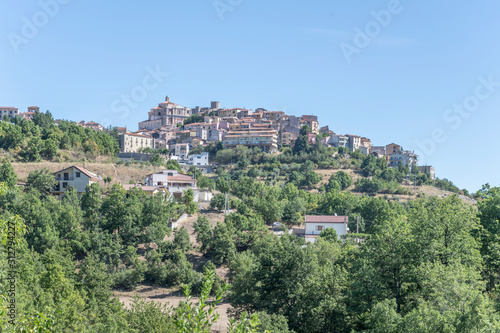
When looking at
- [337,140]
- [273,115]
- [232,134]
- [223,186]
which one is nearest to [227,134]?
[232,134]

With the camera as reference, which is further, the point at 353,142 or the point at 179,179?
the point at 353,142

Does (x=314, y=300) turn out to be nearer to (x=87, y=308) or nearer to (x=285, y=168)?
(x=87, y=308)

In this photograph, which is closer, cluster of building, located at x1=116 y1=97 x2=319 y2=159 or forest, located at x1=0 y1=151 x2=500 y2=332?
forest, located at x1=0 y1=151 x2=500 y2=332

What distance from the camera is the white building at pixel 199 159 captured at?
9701 cm

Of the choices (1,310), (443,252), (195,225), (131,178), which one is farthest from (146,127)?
(1,310)

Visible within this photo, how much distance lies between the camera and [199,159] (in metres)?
97.5

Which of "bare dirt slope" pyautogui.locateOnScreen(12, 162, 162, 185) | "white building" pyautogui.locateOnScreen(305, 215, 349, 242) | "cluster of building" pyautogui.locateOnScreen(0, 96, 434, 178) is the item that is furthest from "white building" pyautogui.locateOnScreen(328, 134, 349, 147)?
"white building" pyautogui.locateOnScreen(305, 215, 349, 242)

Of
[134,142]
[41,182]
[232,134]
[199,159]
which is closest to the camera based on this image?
[41,182]

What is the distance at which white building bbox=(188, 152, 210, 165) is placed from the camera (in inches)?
3819

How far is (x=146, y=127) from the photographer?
133 metres

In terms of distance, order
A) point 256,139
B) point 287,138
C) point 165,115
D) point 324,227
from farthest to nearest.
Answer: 1. point 165,115
2. point 287,138
3. point 256,139
4. point 324,227

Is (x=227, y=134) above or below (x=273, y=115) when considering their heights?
below

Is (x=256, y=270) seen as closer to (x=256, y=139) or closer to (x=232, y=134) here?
(x=256, y=139)

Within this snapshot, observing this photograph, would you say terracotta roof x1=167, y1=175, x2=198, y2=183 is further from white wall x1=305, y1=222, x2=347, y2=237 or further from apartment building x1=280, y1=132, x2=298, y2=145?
apartment building x1=280, y1=132, x2=298, y2=145
